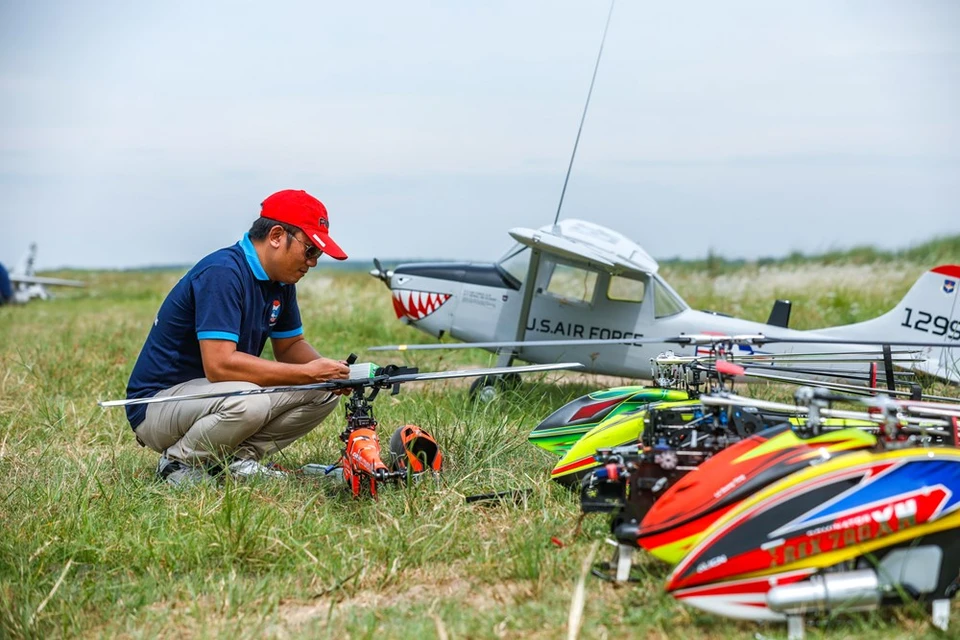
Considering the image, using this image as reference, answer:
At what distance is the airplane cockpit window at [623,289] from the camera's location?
26.3ft

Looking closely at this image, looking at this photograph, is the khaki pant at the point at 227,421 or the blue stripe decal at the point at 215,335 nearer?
the blue stripe decal at the point at 215,335

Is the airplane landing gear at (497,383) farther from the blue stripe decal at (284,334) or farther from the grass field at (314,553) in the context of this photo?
the blue stripe decal at (284,334)

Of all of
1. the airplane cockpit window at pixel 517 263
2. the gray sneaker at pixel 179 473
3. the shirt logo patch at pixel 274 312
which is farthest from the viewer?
the airplane cockpit window at pixel 517 263

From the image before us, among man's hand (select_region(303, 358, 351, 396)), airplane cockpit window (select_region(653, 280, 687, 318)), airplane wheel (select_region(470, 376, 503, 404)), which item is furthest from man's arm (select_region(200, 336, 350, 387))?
airplane cockpit window (select_region(653, 280, 687, 318))

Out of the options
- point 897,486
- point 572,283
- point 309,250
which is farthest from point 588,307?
point 897,486

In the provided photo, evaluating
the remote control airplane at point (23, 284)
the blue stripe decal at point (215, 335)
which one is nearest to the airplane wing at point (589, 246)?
the blue stripe decal at point (215, 335)

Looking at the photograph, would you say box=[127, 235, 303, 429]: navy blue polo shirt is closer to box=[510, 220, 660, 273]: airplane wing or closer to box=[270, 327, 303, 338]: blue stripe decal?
box=[270, 327, 303, 338]: blue stripe decal

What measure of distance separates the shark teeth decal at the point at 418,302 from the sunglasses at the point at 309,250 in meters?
3.65

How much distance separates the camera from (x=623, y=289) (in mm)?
8047

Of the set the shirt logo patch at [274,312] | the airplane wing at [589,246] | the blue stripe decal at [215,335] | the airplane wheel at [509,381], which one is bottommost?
the airplane wheel at [509,381]

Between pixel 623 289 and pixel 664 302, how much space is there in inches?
15.4

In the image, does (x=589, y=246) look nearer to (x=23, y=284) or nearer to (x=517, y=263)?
(x=517, y=263)

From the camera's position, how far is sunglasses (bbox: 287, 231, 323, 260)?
472 cm

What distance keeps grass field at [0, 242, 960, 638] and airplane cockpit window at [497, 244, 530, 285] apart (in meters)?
2.27
